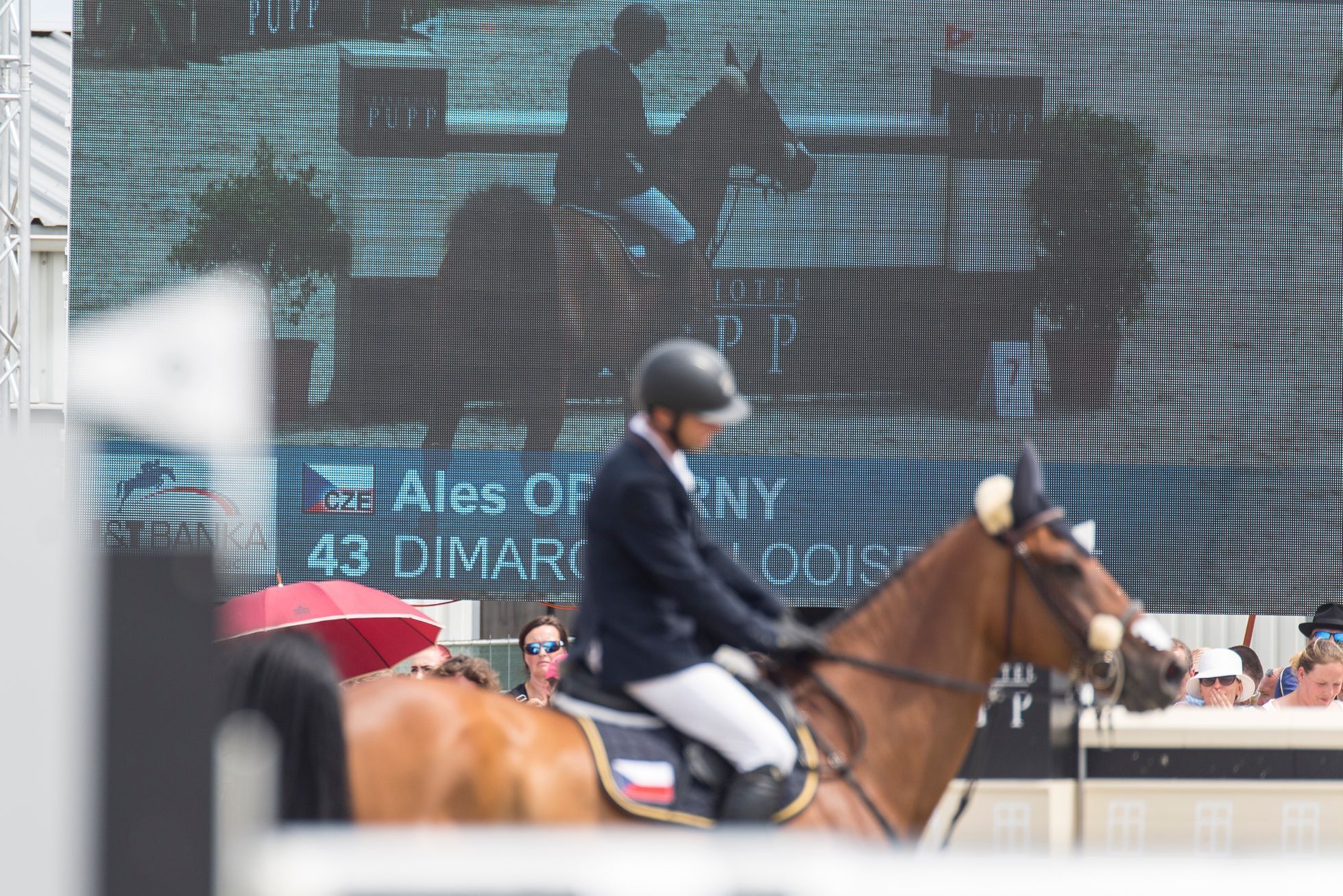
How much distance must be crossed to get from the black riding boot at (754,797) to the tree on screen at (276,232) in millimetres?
4018

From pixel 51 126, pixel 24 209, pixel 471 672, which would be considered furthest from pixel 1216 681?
pixel 51 126

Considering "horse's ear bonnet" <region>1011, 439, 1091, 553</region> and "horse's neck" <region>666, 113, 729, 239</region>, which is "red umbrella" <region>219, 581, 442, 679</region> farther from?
"horse's ear bonnet" <region>1011, 439, 1091, 553</region>

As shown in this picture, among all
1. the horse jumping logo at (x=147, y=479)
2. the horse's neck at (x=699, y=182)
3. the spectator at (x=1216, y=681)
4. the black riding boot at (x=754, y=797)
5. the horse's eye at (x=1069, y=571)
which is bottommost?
the spectator at (x=1216, y=681)

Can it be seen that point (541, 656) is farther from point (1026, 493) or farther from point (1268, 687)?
point (1268, 687)

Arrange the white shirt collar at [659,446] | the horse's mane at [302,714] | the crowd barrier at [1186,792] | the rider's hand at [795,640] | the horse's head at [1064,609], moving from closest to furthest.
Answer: the horse's mane at [302,714] → the white shirt collar at [659,446] → the rider's hand at [795,640] → the horse's head at [1064,609] → the crowd barrier at [1186,792]

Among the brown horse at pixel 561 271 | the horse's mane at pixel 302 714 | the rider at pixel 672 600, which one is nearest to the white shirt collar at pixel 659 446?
the rider at pixel 672 600

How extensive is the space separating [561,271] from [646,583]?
3.55 metres

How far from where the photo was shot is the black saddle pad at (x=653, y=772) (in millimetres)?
2801

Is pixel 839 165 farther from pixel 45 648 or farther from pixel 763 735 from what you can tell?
pixel 45 648

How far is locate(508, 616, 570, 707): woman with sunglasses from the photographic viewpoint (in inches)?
210

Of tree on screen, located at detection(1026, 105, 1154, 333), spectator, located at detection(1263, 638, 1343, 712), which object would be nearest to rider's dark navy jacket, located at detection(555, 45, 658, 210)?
tree on screen, located at detection(1026, 105, 1154, 333)

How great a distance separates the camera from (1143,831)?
3.87m

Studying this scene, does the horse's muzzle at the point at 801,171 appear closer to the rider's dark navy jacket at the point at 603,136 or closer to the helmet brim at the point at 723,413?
the rider's dark navy jacket at the point at 603,136

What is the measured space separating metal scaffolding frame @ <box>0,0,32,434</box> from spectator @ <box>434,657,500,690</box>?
3016 mm
